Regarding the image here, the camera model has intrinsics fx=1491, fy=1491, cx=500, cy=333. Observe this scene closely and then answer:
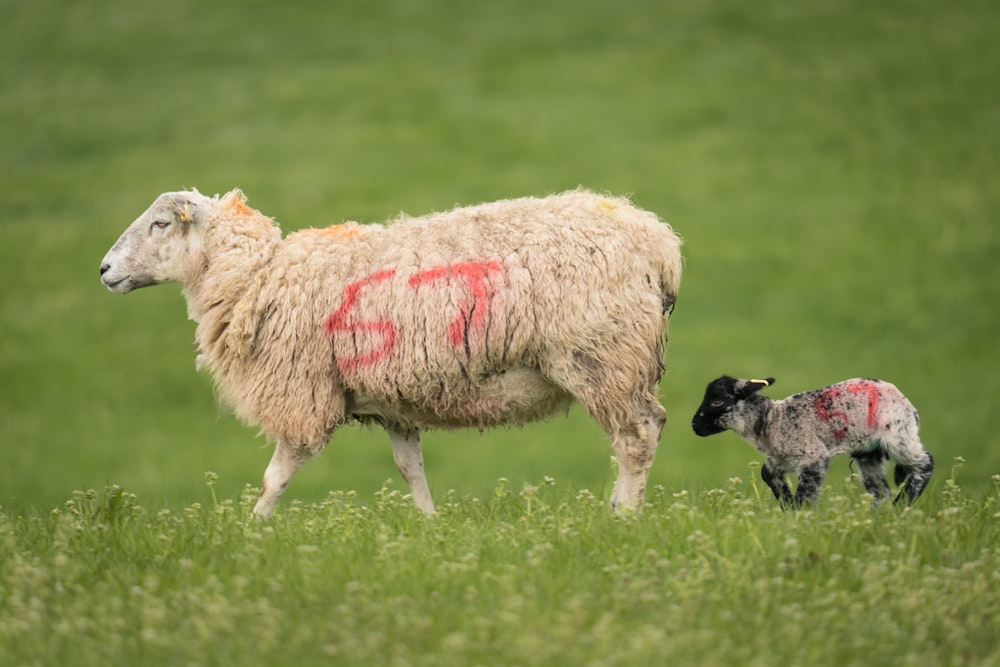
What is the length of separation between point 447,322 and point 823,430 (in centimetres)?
208

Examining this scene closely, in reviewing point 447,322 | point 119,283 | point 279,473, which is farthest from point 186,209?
point 447,322

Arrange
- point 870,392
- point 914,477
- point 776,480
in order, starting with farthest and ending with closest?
point 776,480 < point 914,477 < point 870,392

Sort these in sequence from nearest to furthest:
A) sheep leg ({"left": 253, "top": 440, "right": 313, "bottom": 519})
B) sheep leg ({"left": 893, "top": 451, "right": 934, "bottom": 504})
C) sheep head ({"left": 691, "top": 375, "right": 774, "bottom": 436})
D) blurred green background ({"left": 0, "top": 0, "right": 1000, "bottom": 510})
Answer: sheep leg ({"left": 893, "top": 451, "right": 934, "bottom": 504}) → sheep head ({"left": 691, "top": 375, "right": 774, "bottom": 436}) → sheep leg ({"left": 253, "top": 440, "right": 313, "bottom": 519}) → blurred green background ({"left": 0, "top": 0, "right": 1000, "bottom": 510})

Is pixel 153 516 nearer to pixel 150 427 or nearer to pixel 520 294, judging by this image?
pixel 520 294

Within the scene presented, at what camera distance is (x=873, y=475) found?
318 inches

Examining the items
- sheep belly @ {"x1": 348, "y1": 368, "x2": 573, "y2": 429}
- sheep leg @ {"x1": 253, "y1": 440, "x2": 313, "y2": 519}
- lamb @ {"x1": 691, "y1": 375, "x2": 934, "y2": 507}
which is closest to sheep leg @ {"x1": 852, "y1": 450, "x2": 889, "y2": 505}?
lamb @ {"x1": 691, "y1": 375, "x2": 934, "y2": 507}

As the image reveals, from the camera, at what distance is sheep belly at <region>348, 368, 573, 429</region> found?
824 cm

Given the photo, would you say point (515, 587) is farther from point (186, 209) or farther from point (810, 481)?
point (186, 209)

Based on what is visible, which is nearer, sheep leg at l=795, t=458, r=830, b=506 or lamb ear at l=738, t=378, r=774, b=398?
sheep leg at l=795, t=458, r=830, b=506

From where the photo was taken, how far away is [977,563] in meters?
6.66

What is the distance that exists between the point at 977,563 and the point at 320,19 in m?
33.2

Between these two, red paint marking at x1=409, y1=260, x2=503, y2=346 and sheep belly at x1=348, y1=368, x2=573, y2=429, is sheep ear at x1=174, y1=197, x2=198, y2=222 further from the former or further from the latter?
red paint marking at x1=409, y1=260, x2=503, y2=346

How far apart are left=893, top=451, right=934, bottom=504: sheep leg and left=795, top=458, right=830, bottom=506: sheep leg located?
441mm

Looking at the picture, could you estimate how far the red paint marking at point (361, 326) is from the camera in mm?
8203
